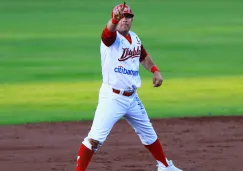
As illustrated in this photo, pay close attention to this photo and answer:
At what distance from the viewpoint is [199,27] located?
2556 centimetres

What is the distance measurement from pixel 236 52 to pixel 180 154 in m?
11.3

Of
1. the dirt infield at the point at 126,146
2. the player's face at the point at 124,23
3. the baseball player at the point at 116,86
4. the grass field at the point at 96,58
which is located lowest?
the grass field at the point at 96,58

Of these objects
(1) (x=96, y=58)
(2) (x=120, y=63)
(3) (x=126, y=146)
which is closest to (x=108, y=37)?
(2) (x=120, y=63)

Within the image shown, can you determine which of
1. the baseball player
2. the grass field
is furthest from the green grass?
the baseball player

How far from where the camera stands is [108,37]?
277 inches

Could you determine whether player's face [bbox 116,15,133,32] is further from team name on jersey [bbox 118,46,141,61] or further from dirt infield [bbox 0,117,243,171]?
dirt infield [bbox 0,117,243,171]

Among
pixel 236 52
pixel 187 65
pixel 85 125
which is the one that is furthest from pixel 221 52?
pixel 85 125

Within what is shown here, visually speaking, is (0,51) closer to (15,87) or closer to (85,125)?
(15,87)

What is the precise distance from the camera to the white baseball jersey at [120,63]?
23.8 ft

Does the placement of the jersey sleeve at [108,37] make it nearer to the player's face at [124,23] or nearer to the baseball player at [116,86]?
the baseball player at [116,86]

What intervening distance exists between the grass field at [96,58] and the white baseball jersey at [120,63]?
428 cm

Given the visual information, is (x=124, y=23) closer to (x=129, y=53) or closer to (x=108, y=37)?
(x=108, y=37)

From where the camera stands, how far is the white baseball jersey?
7250 mm

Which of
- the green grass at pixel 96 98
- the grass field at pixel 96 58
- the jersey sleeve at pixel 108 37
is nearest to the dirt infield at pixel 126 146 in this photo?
the green grass at pixel 96 98
